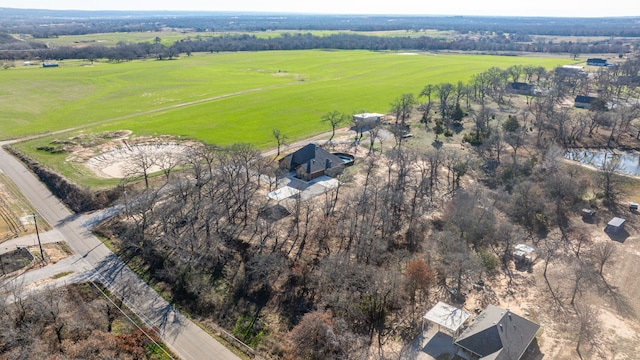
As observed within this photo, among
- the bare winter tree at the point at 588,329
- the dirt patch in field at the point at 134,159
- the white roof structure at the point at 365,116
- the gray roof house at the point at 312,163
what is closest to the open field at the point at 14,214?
the dirt patch in field at the point at 134,159

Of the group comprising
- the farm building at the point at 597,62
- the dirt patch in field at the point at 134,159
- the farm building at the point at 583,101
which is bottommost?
the dirt patch in field at the point at 134,159

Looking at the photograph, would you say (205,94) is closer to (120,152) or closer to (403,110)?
(120,152)

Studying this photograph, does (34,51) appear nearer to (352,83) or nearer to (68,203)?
(352,83)

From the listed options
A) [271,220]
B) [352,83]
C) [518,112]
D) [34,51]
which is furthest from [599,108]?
[34,51]

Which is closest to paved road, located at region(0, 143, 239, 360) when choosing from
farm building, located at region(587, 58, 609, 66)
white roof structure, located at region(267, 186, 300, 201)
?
white roof structure, located at region(267, 186, 300, 201)

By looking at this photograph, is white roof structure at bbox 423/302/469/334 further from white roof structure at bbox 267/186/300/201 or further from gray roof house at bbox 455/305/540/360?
white roof structure at bbox 267/186/300/201

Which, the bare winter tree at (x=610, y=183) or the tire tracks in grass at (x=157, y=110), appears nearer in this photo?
the bare winter tree at (x=610, y=183)

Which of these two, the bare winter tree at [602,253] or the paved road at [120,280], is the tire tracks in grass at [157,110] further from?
the bare winter tree at [602,253]
